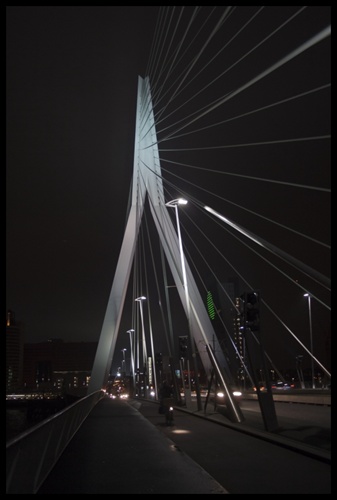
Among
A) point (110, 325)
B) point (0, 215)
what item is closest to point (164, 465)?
point (0, 215)

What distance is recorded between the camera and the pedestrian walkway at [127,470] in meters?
6.33

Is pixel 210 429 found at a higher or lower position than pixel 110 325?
lower

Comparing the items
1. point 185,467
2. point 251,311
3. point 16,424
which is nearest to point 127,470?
point 185,467

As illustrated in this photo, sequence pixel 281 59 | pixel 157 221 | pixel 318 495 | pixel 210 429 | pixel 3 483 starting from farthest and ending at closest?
pixel 157 221, pixel 210 429, pixel 281 59, pixel 318 495, pixel 3 483

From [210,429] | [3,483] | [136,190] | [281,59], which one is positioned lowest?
[210,429]

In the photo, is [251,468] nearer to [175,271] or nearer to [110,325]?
[175,271]

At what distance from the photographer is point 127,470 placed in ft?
24.9

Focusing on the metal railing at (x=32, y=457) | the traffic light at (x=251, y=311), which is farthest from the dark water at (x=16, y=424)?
the metal railing at (x=32, y=457)

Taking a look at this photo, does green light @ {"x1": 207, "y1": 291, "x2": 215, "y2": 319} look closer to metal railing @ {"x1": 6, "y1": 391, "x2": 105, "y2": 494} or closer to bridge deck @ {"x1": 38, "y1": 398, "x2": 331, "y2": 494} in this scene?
bridge deck @ {"x1": 38, "y1": 398, "x2": 331, "y2": 494}

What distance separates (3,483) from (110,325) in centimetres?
2721

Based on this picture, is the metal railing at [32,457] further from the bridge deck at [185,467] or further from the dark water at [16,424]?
the dark water at [16,424]

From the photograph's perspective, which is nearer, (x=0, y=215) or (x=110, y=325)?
(x=0, y=215)

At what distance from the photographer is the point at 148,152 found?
28.1 metres

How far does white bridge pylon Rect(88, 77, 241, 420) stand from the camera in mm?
23178
